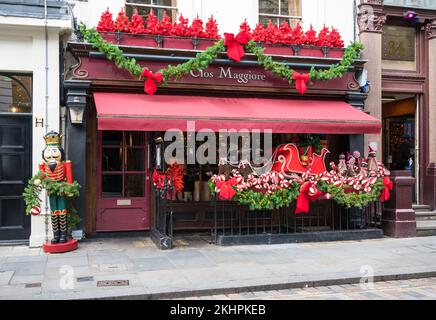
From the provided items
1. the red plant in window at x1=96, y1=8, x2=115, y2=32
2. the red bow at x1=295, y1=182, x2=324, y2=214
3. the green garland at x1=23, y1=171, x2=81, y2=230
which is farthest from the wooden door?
the red bow at x1=295, y1=182, x2=324, y2=214

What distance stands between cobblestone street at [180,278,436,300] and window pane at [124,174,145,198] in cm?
486

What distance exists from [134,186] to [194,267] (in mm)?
3647

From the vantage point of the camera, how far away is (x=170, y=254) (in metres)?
8.95

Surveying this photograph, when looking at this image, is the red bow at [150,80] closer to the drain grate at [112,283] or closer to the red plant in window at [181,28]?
the red plant in window at [181,28]

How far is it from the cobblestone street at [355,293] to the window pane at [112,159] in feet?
16.6

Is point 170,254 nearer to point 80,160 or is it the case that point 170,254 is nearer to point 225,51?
point 80,160

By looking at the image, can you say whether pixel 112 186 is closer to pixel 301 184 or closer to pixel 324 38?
pixel 301 184

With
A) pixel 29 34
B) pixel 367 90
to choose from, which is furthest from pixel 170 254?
pixel 367 90

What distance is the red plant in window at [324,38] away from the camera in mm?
11336

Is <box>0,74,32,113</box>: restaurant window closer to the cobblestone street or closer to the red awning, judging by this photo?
the red awning

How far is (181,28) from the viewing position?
1037 centimetres

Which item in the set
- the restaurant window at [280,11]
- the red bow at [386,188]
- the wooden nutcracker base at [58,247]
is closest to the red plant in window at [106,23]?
the restaurant window at [280,11]

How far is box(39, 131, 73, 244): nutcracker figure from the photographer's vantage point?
9055 millimetres
